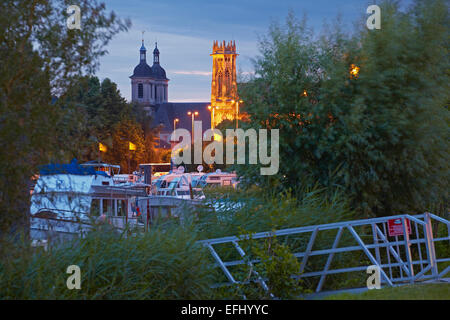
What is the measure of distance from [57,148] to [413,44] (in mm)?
9434

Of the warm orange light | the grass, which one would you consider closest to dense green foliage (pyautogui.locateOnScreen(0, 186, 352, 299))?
the grass

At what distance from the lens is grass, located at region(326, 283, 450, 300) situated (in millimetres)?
9258

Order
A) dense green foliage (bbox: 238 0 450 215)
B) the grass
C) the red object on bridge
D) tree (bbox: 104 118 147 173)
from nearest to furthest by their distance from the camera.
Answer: the grass < the red object on bridge < dense green foliage (bbox: 238 0 450 215) < tree (bbox: 104 118 147 173)

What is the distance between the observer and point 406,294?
31.0ft

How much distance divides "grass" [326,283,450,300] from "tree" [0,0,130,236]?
4.85 meters

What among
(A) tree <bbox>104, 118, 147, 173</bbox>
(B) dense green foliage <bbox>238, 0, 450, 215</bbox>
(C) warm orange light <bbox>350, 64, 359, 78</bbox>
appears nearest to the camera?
(B) dense green foliage <bbox>238, 0, 450, 215</bbox>

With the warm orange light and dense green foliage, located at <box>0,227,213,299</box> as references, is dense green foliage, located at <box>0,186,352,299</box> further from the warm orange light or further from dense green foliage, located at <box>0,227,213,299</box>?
the warm orange light

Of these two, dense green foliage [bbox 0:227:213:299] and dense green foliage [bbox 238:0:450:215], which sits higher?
dense green foliage [bbox 238:0:450:215]

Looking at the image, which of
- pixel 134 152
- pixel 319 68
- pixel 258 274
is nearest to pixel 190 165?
pixel 134 152

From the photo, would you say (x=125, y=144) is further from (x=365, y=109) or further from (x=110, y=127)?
(x=365, y=109)

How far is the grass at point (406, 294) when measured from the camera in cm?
926

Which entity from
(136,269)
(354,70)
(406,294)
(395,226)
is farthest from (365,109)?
(136,269)

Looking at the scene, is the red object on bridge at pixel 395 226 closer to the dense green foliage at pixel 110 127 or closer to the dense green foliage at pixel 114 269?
the dense green foliage at pixel 114 269
